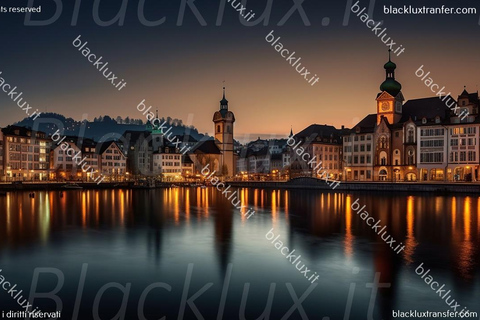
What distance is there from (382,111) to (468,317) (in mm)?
84981

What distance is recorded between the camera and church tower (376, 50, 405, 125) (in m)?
91.6

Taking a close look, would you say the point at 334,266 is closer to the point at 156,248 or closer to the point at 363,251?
the point at 363,251

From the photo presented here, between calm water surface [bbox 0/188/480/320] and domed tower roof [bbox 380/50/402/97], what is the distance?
62.1m

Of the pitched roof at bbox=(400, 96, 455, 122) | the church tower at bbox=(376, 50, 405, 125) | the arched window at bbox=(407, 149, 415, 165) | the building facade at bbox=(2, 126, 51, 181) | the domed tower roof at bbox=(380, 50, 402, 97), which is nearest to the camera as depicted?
the pitched roof at bbox=(400, 96, 455, 122)

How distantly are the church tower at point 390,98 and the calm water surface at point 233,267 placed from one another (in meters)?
60.0

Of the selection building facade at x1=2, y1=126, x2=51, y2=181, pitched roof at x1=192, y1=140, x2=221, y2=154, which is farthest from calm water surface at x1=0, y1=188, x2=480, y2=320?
pitched roof at x1=192, y1=140, x2=221, y2=154

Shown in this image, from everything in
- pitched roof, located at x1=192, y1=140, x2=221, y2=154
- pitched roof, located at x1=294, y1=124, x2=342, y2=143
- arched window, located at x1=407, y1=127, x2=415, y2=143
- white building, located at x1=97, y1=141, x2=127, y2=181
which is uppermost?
pitched roof, located at x1=294, y1=124, x2=342, y2=143

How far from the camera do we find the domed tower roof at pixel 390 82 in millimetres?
92688

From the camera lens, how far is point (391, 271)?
17641 mm

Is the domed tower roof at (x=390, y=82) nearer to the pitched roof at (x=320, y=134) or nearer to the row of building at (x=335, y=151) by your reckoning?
the row of building at (x=335, y=151)

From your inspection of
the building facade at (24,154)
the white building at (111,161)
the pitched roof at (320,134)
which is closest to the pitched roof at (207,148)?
the white building at (111,161)

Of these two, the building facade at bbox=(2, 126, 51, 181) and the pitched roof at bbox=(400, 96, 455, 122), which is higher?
the pitched roof at bbox=(400, 96, 455, 122)

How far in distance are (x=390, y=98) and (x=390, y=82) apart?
419cm

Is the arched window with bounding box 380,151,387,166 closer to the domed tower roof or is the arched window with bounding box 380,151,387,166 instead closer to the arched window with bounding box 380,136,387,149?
the arched window with bounding box 380,136,387,149
